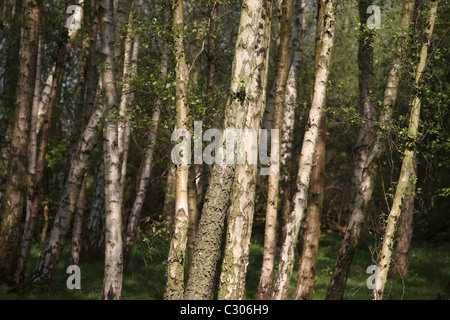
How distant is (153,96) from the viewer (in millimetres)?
10750

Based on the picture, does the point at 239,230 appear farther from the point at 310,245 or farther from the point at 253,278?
the point at 253,278

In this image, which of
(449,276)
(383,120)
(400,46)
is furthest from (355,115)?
(449,276)

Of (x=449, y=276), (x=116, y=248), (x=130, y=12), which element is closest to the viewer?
(x=116, y=248)

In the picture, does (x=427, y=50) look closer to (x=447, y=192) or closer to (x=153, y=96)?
(x=447, y=192)

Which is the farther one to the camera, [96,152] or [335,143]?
[335,143]

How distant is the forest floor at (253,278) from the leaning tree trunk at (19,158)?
2.89 ft

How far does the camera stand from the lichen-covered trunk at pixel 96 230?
17.5 metres

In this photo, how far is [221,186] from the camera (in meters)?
8.28

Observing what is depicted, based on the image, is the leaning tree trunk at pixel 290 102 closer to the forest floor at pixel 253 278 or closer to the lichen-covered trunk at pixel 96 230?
the forest floor at pixel 253 278
